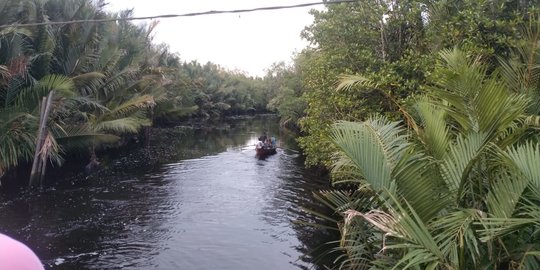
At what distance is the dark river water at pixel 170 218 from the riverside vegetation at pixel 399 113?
147 centimetres

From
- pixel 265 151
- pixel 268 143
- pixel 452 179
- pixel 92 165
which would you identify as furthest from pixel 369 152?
pixel 268 143

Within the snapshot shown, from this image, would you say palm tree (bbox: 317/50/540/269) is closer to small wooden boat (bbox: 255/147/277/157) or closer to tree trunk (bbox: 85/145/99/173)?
tree trunk (bbox: 85/145/99/173)

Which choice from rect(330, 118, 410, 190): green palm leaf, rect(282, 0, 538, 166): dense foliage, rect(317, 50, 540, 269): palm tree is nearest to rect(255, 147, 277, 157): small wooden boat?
rect(282, 0, 538, 166): dense foliage

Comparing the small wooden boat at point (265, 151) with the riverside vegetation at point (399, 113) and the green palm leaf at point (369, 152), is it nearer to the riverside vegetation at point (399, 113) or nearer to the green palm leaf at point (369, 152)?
the riverside vegetation at point (399, 113)

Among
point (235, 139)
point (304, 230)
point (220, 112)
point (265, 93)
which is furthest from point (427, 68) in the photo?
point (265, 93)

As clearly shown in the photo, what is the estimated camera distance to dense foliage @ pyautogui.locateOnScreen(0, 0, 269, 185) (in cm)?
1443

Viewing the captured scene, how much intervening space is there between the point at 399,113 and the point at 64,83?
10902mm

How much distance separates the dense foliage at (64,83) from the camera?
14427mm

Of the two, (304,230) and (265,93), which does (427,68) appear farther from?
(265,93)

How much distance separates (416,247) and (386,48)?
32.6ft

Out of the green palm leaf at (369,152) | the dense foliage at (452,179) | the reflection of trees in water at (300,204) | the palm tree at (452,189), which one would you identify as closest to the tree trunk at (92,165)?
the reflection of trees in water at (300,204)

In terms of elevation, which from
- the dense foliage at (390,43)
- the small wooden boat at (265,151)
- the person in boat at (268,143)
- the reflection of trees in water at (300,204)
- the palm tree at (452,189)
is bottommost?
the reflection of trees in water at (300,204)

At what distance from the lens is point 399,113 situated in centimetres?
1059

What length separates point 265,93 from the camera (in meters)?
81.7
